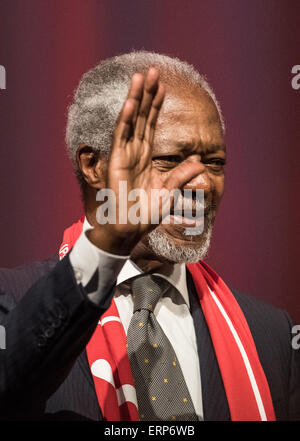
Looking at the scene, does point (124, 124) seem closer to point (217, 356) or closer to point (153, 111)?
point (153, 111)

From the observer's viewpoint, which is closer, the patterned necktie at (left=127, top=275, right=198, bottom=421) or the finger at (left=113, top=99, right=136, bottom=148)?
the finger at (left=113, top=99, right=136, bottom=148)

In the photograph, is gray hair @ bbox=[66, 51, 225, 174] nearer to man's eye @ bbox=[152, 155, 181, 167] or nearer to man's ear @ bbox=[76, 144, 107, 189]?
man's ear @ bbox=[76, 144, 107, 189]

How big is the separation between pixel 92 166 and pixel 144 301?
0.34 meters

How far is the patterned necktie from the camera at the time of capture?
1.12 meters

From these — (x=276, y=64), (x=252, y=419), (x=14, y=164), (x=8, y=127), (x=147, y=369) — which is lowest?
(x=252, y=419)

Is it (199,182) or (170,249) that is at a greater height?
(199,182)

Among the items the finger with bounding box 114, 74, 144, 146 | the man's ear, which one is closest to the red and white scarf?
the man's ear

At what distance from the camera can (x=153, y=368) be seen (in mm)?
1163

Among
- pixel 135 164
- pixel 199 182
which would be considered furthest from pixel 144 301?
pixel 135 164

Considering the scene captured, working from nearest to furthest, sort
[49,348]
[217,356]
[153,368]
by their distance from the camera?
[49,348] < [153,368] < [217,356]

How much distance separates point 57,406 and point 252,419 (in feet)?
1.43
